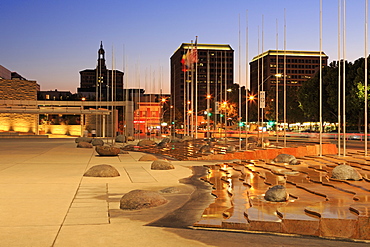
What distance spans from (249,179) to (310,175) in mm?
2164

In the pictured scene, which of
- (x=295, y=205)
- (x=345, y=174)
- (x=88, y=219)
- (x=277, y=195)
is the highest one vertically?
(x=345, y=174)

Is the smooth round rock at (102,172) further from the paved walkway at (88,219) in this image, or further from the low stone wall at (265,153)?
the low stone wall at (265,153)

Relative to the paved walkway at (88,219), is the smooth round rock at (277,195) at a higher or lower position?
higher

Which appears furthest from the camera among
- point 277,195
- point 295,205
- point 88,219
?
point 277,195

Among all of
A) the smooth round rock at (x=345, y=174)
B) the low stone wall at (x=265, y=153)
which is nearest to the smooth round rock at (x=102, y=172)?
the smooth round rock at (x=345, y=174)

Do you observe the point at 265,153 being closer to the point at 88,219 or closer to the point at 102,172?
the point at 102,172

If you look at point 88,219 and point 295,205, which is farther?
point 295,205

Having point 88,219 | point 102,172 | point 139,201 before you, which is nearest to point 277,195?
point 139,201

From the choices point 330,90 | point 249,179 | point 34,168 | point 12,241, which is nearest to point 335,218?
point 12,241

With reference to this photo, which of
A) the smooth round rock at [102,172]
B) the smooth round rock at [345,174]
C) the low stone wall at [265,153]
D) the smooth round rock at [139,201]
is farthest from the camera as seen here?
the low stone wall at [265,153]

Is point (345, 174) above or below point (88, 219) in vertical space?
above

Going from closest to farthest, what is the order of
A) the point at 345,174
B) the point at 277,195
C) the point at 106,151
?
the point at 277,195 → the point at 345,174 → the point at 106,151

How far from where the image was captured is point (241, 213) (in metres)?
9.89

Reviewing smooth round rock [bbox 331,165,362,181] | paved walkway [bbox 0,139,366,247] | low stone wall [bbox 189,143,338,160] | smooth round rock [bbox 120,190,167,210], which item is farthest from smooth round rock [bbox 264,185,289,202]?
low stone wall [bbox 189,143,338,160]
